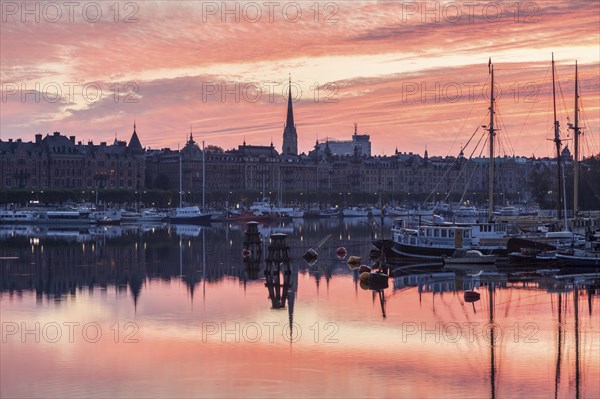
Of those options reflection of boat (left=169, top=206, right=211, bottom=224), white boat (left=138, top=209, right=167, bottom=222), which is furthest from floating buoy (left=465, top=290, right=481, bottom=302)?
white boat (left=138, top=209, right=167, bottom=222)

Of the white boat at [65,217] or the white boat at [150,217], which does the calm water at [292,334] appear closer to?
the white boat at [65,217]

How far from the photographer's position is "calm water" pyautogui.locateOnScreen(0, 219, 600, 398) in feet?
120

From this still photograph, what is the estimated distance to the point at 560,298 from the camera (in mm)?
57312

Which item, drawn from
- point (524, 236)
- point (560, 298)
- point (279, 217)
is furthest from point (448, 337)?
point (279, 217)

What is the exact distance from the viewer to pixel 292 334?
46531 mm

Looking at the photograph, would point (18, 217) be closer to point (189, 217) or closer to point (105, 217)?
point (105, 217)

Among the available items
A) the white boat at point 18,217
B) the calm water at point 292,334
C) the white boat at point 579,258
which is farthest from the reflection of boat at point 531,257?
the white boat at point 18,217

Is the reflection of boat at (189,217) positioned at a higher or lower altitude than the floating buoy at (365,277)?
higher

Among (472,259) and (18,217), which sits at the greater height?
(18,217)

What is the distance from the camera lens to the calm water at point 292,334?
36.6m

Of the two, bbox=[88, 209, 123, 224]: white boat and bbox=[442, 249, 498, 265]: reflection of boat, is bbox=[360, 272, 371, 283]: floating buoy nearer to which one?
bbox=[442, 249, 498, 265]: reflection of boat

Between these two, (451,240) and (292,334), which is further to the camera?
(451,240)

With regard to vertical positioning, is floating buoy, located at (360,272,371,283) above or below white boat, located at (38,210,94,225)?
below

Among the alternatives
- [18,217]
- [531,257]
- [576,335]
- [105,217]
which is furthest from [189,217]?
[576,335]
